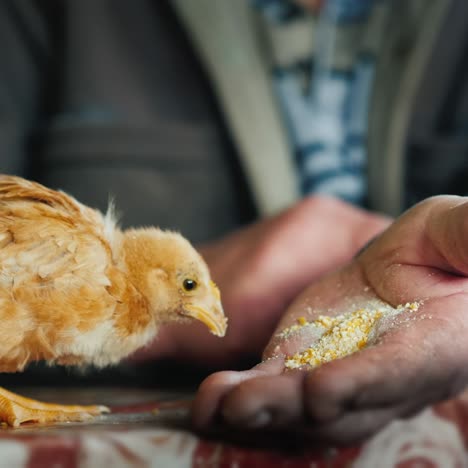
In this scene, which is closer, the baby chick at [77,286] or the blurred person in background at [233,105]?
the baby chick at [77,286]

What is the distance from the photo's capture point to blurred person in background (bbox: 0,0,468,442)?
158cm

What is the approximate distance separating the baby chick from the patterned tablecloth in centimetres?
17

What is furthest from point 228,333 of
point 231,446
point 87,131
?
point 87,131

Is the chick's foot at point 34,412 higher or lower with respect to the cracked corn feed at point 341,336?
lower

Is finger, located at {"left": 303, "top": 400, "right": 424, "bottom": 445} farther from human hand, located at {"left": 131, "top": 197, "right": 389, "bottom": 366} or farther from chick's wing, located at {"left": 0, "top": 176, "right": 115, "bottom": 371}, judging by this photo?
human hand, located at {"left": 131, "top": 197, "right": 389, "bottom": 366}

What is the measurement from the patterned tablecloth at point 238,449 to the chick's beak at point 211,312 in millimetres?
288

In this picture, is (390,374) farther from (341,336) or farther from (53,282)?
(53,282)

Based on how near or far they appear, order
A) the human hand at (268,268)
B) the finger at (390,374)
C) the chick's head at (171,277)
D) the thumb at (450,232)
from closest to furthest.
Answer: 1. the finger at (390,374)
2. the thumb at (450,232)
3. the chick's head at (171,277)
4. the human hand at (268,268)

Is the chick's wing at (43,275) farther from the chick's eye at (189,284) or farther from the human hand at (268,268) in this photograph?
the human hand at (268,268)

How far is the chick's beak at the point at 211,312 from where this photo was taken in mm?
849

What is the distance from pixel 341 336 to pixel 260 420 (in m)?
0.17

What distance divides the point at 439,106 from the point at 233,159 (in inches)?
21.0

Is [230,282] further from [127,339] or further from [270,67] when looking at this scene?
[270,67]

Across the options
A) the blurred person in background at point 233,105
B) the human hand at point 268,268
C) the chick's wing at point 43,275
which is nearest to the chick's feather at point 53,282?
the chick's wing at point 43,275
